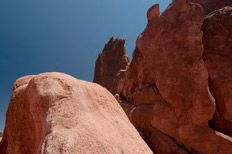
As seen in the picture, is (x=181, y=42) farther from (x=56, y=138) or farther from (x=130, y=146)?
(x=56, y=138)

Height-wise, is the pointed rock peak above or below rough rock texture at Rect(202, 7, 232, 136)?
above

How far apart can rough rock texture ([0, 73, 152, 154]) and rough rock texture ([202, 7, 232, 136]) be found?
711 cm

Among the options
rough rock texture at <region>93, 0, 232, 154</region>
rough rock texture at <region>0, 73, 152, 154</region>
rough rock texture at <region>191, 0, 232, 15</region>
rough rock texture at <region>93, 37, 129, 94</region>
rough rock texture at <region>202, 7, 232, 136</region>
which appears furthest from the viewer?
rough rock texture at <region>93, 37, 129, 94</region>

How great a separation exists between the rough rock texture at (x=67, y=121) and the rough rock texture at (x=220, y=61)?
23.3 ft

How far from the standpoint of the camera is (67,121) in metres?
1.68

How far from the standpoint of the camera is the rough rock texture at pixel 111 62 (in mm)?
16422

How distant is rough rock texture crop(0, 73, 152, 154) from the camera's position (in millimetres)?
1470

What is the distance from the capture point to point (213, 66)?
8.04 metres

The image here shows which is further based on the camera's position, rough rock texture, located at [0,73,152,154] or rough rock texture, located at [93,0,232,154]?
rough rock texture, located at [93,0,232,154]

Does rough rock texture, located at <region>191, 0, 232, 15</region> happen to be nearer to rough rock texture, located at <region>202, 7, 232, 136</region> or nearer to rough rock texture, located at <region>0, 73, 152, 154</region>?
rough rock texture, located at <region>202, 7, 232, 136</region>

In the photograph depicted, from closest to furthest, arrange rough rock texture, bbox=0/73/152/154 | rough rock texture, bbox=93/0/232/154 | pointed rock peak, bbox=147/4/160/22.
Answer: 1. rough rock texture, bbox=0/73/152/154
2. rough rock texture, bbox=93/0/232/154
3. pointed rock peak, bbox=147/4/160/22

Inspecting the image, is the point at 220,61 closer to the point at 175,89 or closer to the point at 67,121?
the point at 175,89

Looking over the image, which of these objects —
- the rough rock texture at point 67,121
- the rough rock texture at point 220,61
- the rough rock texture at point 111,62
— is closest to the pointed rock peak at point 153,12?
the rough rock texture at point 220,61

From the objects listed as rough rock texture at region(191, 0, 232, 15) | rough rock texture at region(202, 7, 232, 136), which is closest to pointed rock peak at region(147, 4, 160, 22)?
rough rock texture at region(202, 7, 232, 136)
